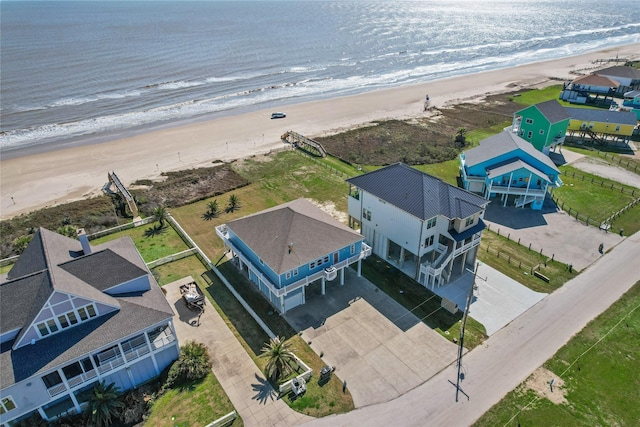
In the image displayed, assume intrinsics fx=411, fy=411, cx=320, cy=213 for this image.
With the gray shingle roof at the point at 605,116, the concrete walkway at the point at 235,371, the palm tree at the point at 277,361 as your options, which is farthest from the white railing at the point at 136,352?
the gray shingle roof at the point at 605,116

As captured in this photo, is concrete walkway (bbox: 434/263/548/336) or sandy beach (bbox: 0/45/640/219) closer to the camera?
concrete walkway (bbox: 434/263/548/336)

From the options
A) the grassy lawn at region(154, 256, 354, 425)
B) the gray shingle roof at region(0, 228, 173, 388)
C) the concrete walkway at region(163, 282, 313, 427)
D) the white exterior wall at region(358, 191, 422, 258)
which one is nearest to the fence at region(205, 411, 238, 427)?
the concrete walkway at region(163, 282, 313, 427)

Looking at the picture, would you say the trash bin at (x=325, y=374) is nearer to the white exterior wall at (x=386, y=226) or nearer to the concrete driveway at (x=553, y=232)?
the white exterior wall at (x=386, y=226)

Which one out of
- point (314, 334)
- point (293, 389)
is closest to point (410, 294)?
point (314, 334)

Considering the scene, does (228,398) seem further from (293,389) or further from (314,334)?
(314,334)

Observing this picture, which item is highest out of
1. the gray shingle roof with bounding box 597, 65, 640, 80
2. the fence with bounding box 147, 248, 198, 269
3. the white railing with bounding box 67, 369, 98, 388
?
the gray shingle roof with bounding box 597, 65, 640, 80

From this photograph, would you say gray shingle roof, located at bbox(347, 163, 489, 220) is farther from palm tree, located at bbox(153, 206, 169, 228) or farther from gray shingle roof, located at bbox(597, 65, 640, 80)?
gray shingle roof, located at bbox(597, 65, 640, 80)

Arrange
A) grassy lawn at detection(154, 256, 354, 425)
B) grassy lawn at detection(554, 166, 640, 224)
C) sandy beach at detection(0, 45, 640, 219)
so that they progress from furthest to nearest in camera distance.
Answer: sandy beach at detection(0, 45, 640, 219), grassy lawn at detection(554, 166, 640, 224), grassy lawn at detection(154, 256, 354, 425)
